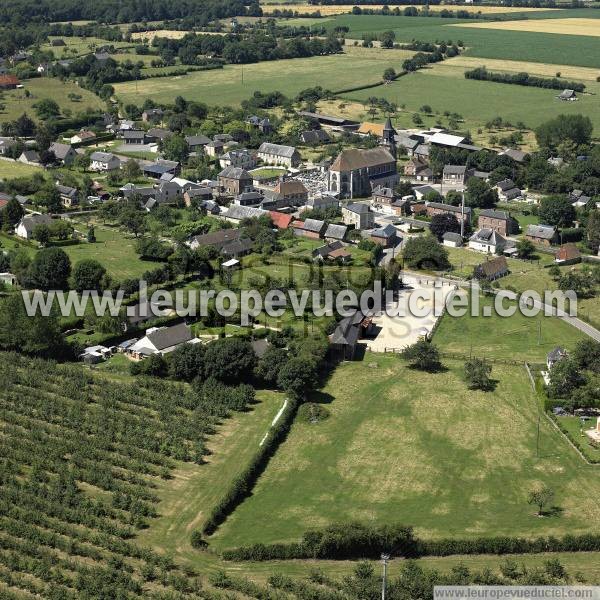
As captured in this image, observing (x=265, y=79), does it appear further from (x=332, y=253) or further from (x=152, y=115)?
(x=332, y=253)

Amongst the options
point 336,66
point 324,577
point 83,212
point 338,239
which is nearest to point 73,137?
point 83,212

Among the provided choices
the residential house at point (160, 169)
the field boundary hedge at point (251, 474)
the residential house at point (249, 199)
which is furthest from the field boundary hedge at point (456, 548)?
the residential house at point (160, 169)

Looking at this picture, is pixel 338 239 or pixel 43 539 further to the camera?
pixel 338 239

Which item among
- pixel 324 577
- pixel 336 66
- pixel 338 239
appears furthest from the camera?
pixel 336 66

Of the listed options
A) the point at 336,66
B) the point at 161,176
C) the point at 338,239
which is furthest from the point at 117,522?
the point at 336,66

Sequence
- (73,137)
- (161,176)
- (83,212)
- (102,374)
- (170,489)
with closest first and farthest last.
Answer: (170,489) → (102,374) → (83,212) → (161,176) → (73,137)

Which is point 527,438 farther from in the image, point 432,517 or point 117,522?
point 117,522
